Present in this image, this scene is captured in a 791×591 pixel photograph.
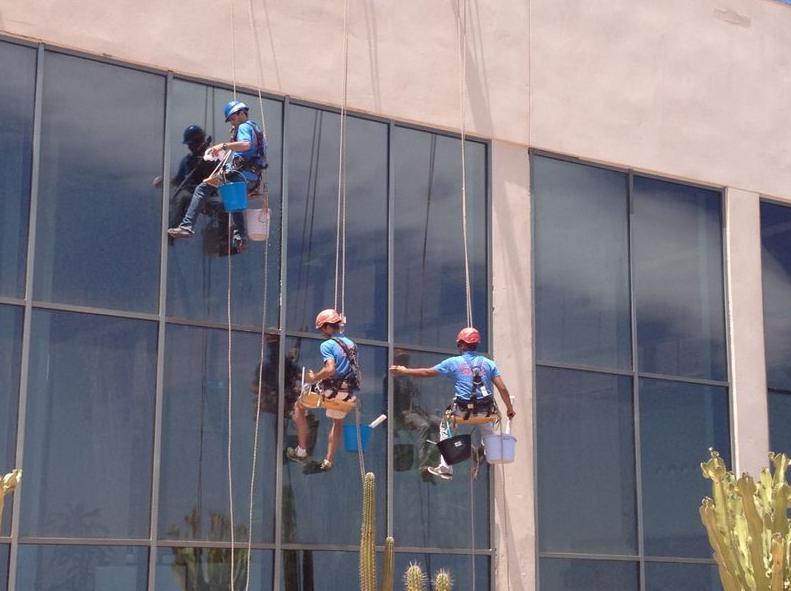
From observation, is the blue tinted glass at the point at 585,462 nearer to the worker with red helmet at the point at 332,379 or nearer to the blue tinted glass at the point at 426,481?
the blue tinted glass at the point at 426,481

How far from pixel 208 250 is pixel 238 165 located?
0.85 m

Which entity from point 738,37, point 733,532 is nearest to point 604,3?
point 738,37

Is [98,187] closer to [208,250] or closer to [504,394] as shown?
[208,250]

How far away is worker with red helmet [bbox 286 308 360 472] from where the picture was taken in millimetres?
13555

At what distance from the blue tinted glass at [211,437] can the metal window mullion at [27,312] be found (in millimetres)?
1314

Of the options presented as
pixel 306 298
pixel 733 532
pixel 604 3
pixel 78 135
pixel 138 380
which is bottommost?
pixel 733 532

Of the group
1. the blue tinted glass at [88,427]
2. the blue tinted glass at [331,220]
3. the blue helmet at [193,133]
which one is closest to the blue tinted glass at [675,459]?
the blue tinted glass at [331,220]

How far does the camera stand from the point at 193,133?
14.1 meters

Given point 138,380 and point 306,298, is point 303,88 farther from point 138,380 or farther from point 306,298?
point 138,380

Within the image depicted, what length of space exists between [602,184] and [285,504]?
572 centimetres

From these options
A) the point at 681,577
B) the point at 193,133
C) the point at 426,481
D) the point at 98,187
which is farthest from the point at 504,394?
the point at 98,187

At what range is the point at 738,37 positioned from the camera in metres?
18.5

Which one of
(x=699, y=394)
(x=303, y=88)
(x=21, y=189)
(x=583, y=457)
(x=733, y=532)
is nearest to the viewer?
(x=21, y=189)

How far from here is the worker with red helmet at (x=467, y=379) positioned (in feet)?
47.1
